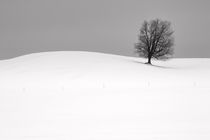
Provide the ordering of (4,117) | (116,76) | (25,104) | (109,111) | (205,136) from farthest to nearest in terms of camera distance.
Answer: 1. (116,76)
2. (25,104)
3. (109,111)
4. (4,117)
5. (205,136)

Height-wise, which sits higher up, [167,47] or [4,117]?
[167,47]

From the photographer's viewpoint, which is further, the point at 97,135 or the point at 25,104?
the point at 25,104

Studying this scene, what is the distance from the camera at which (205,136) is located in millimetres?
3768

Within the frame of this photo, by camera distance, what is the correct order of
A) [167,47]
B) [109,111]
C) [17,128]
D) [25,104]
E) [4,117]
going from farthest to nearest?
[167,47] < [25,104] < [109,111] < [4,117] < [17,128]

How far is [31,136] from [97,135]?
55.3 inches

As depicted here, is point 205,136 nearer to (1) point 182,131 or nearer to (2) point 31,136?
(1) point 182,131

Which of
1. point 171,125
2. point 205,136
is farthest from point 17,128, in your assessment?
point 205,136

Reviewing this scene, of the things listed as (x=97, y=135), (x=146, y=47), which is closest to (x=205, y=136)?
(x=97, y=135)

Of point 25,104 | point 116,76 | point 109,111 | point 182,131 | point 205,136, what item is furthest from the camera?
point 116,76

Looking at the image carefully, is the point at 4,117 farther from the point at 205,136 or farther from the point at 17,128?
the point at 205,136

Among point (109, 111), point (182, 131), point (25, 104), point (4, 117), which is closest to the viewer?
point (182, 131)

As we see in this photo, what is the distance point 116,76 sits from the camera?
50.6 feet

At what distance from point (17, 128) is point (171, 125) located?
3744 millimetres

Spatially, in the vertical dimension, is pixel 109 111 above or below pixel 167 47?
below
